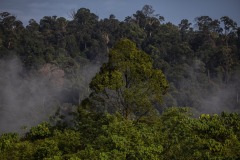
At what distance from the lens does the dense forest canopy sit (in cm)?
1331

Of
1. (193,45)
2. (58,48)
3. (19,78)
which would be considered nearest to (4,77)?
(19,78)

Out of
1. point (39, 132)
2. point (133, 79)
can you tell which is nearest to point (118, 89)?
point (133, 79)

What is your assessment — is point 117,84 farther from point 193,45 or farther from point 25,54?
point 193,45

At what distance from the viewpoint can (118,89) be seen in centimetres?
1688

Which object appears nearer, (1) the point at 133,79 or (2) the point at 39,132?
(1) the point at 133,79

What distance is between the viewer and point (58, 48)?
2483 inches

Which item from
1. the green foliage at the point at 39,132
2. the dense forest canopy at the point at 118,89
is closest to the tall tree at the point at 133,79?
the dense forest canopy at the point at 118,89

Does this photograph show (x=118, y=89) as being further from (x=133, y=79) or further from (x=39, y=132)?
(x=39, y=132)

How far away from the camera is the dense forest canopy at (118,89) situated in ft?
43.7

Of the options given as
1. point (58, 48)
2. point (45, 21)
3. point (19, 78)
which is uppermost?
point (45, 21)

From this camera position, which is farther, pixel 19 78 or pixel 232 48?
pixel 232 48

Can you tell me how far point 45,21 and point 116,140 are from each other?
63.4 meters

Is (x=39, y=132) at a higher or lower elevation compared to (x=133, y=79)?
lower

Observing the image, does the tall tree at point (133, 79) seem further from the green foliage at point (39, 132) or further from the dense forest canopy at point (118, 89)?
the green foliage at point (39, 132)
